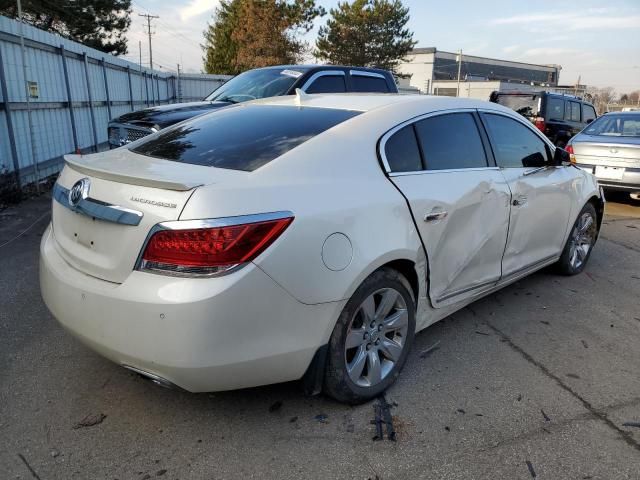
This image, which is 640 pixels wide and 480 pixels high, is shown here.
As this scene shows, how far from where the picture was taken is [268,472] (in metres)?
2.33

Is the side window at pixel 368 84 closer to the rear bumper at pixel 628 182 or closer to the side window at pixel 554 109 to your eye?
the rear bumper at pixel 628 182

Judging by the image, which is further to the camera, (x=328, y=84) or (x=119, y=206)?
(x=328, y=84)

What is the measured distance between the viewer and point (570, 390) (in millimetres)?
3076

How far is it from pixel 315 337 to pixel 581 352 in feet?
6.97

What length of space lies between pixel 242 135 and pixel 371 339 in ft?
4.46

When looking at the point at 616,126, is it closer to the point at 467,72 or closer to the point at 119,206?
the point at 119,206

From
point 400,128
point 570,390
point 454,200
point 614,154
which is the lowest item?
point 570,390

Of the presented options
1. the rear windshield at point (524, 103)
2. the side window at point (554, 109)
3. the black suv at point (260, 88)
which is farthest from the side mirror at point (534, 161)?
the side window at point (554, 109)

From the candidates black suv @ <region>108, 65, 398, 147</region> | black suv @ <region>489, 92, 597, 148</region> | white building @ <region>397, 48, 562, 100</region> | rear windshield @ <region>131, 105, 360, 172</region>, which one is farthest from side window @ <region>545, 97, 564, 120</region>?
white building @ <region>397, 48, 562, 100</region>

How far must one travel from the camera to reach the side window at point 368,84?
8102mm

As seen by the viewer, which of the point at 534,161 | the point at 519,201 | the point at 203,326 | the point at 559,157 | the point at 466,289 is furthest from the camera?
the point at 559,157

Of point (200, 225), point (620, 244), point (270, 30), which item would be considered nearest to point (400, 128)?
point (200, 225)

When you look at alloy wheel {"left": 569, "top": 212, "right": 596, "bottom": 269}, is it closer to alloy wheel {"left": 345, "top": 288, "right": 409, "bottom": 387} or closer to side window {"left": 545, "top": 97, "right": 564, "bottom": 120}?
alloy wheel {"left": 345, "top": 288, "right": 409, "bottom": 387}

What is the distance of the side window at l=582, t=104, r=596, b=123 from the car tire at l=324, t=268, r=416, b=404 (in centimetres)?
1395
